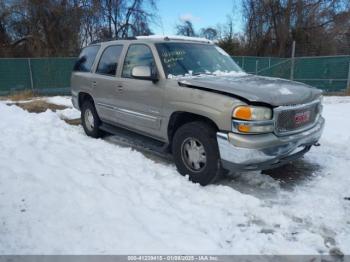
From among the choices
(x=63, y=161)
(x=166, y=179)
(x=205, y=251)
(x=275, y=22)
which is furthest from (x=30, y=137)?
(x=275, y=22)

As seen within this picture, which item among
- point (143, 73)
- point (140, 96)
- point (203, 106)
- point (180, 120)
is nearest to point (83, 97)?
point (140, 96)

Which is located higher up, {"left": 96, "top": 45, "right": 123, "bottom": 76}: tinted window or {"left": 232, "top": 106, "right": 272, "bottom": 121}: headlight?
{"left": 96, "top": 45, "right": 123, "bottom": 76}: tinted window

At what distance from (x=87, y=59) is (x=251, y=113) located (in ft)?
14.6

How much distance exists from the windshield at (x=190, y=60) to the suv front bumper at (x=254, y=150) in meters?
1.33

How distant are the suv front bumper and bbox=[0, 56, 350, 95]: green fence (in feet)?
42.6

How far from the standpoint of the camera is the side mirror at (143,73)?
4.71 m

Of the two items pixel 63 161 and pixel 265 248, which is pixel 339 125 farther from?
pixel 63 161

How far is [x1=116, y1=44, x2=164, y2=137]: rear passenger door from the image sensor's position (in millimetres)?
4793

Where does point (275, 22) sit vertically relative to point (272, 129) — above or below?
above

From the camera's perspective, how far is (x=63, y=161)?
5027 millimetres

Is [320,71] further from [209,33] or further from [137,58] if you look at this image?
[209,33]

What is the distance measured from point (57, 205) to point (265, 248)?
2251mm

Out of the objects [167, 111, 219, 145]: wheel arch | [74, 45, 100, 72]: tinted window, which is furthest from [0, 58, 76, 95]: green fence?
[167, 111, 219, 145]: wheel arch

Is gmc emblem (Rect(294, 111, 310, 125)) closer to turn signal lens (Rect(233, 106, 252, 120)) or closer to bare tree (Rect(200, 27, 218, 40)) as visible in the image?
turn signal lens (Rect(233, 106, 252, 120))
